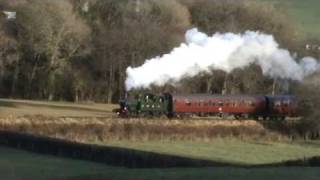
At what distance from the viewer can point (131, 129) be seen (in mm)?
70250

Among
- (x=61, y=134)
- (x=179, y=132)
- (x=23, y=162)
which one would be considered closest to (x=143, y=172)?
(x=23, y=162)

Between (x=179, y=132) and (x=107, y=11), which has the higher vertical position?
(x=107, y=11)

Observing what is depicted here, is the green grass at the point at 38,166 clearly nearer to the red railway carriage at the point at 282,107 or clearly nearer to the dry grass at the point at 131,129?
the dry grass at the point at 131,129

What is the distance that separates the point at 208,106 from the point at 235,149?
21.4 meters

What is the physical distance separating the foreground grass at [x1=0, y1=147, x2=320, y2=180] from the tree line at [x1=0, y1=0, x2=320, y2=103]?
59330mm

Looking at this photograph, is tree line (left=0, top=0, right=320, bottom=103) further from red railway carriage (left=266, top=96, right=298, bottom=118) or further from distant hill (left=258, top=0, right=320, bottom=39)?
distant hill (left=258, top=0, right=320, bottom=39)

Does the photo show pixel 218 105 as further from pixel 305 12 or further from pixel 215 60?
pixel 305 12

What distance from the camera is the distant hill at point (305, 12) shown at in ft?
480

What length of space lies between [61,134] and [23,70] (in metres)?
52.0

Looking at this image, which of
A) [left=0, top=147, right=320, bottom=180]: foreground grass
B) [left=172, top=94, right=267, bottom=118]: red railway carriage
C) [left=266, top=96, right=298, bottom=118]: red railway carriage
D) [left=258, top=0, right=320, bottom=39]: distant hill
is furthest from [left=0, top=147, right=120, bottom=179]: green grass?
[left=258, top=0, right=320, bottom=39]: distant hill

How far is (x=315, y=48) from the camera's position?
389 ft

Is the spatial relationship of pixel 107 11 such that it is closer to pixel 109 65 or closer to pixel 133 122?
pixel 109 65

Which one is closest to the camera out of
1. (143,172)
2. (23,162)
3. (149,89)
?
(143,172)

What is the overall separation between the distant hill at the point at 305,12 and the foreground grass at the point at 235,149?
70.0 m
